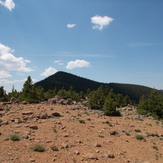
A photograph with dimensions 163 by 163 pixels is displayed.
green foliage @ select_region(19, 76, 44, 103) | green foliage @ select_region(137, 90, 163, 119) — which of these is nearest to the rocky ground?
green foliage @ select_region(137, 90, 163, 119)

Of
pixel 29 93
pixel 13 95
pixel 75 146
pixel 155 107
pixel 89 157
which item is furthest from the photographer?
pixel 13 95

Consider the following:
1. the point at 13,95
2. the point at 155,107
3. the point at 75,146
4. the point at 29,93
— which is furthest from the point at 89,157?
the point at 13,95

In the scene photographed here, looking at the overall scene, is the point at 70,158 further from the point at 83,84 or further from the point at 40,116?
the point at 83,84

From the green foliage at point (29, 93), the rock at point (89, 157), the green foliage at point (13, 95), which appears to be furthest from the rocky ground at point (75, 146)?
the green foliage at point (13, 95)

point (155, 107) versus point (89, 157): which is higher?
point (155, 107)

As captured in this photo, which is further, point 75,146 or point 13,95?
point 13,95

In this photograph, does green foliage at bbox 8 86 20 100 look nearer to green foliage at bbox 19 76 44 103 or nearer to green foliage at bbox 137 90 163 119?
green foliage at bbox 19 76 44 103

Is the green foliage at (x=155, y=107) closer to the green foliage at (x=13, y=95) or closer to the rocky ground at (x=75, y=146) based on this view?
the rocky ground at (x=75, y=146)

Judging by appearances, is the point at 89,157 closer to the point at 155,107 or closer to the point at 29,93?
the point at 155,107

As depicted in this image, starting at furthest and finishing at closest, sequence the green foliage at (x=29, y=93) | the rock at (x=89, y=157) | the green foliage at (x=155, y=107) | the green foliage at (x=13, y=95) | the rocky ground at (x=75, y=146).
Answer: the green foliage at (x=13, y=95), the green foliage at (x=29, y=93), the green foliage at (x=155, y=107), the rock at (x=89, y=157), the rocky ground at (x=75, y=146)

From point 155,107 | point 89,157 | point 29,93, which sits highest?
point 29,93

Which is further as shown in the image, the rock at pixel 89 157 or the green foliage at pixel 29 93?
the green foliage at pixel 29 93

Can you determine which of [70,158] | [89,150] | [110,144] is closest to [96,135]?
[110,144]

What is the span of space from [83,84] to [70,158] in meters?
188
